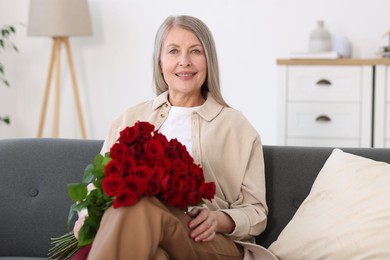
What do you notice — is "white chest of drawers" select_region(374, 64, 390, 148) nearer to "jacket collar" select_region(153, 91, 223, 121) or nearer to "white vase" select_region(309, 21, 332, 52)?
"white vase" select_region(309, 21, 332, 52)

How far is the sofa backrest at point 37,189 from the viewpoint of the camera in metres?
2.39

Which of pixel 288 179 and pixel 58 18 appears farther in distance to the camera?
pixel 58 18

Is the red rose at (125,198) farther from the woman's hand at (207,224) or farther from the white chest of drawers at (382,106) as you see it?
the white chest of drawers at (382,106)

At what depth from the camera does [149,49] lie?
16.8 ft

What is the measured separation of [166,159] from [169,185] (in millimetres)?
83

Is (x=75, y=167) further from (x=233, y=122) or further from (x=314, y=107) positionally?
(x=314, y=107)

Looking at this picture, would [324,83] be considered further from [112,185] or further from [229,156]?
[112,185]

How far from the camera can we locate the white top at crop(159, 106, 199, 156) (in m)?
2.32

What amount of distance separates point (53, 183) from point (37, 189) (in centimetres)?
6

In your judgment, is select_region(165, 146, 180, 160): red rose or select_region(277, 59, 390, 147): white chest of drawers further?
select_region(277, 59, 390, 147): white chest of drawers

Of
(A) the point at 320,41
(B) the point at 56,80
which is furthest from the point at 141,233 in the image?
(B) the point at 56,80

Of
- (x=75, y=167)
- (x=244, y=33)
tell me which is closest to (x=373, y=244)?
(x=75, y=167)

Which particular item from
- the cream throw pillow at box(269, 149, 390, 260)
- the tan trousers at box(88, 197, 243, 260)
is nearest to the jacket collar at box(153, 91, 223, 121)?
the cream throw pillow at box(269, 149, 390, 260)

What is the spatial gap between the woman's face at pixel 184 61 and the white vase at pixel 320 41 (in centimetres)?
234
